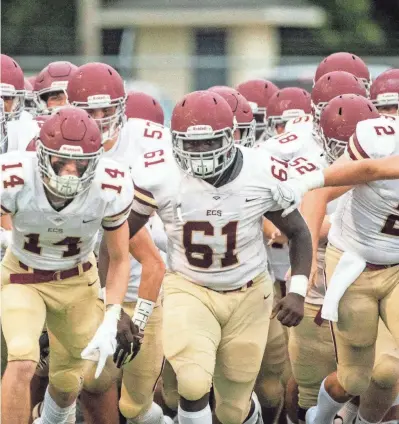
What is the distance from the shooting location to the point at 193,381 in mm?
6027

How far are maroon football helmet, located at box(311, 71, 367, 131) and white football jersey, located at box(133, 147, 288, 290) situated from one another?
1.36 metres

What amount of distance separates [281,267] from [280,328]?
0.47 metres

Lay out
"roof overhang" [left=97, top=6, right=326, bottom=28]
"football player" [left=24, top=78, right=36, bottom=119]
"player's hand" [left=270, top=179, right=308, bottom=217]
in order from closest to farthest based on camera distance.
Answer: "player's hand" [left=270, top=179, right=308, bottom=217] < "football player" [left=24, top=78, right=36, bottom=119] < "roof overhang" [left=97, top=6, right=326, bottom=28]

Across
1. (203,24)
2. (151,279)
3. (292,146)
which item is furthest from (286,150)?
(203,24)

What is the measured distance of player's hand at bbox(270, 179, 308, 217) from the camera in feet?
20.6

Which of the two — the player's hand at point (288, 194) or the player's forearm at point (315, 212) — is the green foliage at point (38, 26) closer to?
the player's forearm at point (315, 212)

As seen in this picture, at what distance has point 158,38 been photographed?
22766 millimetres

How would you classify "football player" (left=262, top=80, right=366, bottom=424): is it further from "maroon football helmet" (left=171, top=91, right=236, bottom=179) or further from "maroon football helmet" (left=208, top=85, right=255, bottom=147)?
"maroon football helmet" (left=171, top=91, right=236, bottom=179)

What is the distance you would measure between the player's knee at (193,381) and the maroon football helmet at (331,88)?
204 cm

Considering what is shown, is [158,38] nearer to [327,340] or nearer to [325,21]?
[325,21]

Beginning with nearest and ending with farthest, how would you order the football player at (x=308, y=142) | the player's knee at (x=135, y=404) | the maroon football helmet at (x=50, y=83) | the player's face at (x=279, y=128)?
the player's knee at (x=135, y=404) → the football player at (x=308, y=142) → the maroon football helmet at (x=50, y=83) → the player's face at (x=279, y=128)

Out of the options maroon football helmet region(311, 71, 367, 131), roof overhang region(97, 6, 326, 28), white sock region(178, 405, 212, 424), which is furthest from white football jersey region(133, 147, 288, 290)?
roof overhang region(97, 6, 326, 28)

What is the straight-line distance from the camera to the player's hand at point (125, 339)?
20.5 feet

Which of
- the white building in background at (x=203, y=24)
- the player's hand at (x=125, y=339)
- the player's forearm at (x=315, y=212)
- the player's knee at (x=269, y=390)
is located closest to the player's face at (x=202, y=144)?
the player's forearm at (x=315, y=212)
